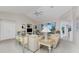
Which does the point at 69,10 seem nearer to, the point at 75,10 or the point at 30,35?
the point at 75,10

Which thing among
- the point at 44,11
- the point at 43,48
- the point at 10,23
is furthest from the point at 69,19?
the point at 10,23

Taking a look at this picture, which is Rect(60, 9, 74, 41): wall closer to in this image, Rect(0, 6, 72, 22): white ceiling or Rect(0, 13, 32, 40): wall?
Rect(0, 6, 72, 22): white ceiling

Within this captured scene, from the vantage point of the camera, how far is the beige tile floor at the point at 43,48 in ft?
4.51

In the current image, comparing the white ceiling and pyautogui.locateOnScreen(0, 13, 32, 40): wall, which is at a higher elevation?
the white ceiling

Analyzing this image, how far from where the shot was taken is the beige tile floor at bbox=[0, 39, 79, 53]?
1.38m

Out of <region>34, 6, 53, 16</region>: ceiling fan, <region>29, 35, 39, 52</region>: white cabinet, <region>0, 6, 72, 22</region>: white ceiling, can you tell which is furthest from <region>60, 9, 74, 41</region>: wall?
<region>29, 35, 39, 52</region>: white cabinet

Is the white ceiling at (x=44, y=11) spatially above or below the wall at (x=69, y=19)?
above

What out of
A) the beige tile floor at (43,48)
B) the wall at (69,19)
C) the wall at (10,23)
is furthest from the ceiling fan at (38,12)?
the beige tile floor at (43,48)

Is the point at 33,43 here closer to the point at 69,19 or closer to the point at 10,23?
the point at 10,23

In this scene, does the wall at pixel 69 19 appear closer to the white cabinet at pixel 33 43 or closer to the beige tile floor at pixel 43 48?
the beige tile floor at pixel 43 48

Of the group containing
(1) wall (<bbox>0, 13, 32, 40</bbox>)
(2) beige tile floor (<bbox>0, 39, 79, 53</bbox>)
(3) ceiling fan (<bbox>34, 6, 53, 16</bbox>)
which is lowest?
(2) beige tile floor (<bbox>0, 39, 79, 53</bbox>)

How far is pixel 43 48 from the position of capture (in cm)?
139

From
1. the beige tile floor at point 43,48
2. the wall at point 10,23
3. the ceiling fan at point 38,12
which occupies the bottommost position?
the beige tile floor at point 43,48
